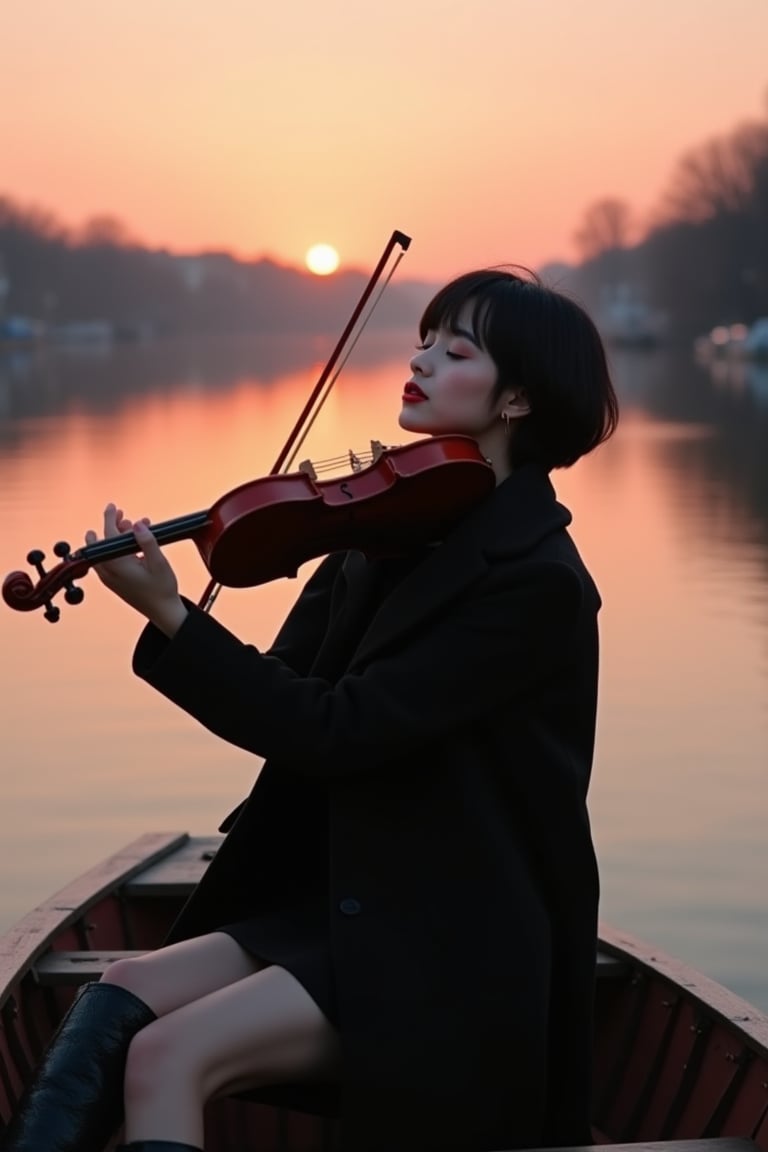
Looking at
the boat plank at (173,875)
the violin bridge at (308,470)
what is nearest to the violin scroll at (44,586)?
the violin bridge at (308,470)

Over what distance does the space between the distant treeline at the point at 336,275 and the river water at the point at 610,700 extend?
223 feet

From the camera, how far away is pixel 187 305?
156125 mm

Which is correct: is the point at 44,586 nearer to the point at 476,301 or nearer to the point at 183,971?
the point at 183,971

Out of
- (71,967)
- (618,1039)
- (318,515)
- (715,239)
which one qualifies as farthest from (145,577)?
(715,239)

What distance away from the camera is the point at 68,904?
3.77 meters

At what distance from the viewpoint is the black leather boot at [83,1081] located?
7.82ft

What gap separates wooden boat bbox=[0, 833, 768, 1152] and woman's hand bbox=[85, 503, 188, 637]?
91cm

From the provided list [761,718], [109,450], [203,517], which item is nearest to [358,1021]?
[203,517]

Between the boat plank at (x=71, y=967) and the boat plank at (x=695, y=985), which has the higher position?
the boat plank at (x=71, y=967)

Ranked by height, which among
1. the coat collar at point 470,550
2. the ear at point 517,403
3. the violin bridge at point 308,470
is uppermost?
the ear at point 517,403

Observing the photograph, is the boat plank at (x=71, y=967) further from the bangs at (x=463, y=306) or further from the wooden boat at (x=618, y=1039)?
the bangs at (x=463, y=306)

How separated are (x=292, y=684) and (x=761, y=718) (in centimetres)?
590

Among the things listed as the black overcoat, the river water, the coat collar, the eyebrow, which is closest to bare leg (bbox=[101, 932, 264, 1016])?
the black overcoat

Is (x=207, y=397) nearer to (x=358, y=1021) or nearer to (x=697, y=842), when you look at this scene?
(x=697, y=842)
